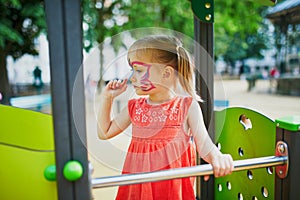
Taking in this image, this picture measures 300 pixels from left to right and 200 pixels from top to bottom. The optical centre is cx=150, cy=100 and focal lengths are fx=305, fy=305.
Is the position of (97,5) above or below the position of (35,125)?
above

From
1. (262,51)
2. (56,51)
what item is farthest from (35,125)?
(262,51)

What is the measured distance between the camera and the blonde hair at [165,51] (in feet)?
3.39

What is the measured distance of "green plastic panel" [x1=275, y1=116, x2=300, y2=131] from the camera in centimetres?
88

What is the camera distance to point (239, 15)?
25.1 feet

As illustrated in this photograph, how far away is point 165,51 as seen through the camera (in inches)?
41.1

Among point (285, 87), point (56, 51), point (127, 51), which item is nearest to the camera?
point (56, 51)

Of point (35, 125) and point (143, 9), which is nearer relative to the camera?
point (35, 125)

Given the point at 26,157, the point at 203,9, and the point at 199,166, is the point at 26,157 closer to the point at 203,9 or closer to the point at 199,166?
the point at 199,166

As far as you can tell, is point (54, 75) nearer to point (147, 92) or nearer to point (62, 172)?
point (62, 172)

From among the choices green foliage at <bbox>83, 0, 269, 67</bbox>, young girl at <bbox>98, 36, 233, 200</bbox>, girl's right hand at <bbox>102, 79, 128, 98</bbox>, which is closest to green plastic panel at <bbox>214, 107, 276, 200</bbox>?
young girl at <bbox>98, 36, 233, 200</bbox>

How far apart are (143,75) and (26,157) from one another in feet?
1.46

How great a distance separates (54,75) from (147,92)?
45 centimetres

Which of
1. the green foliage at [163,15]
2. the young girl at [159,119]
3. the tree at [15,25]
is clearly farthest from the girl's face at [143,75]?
the green foliage at [163,15]

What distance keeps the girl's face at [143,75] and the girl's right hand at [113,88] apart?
38 mm
